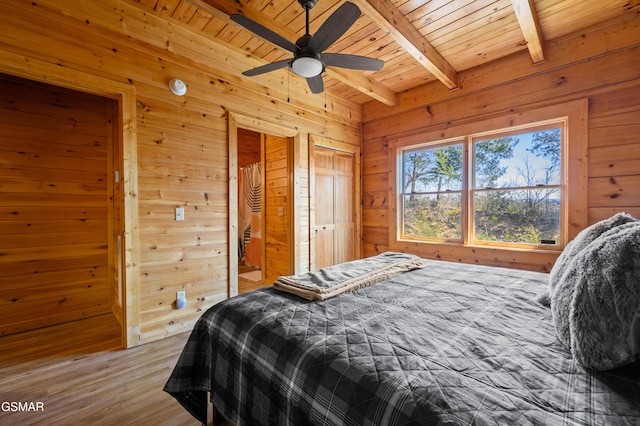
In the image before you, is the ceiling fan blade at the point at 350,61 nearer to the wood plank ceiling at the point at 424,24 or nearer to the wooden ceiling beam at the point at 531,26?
the wood plank ceiling at the point at 424,24

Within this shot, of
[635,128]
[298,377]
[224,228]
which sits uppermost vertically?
[635,128]

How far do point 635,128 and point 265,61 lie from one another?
359 cm

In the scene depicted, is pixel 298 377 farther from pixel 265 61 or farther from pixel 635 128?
Answer: pixel 635 128

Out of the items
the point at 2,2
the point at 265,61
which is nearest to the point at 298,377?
the point at 2,2

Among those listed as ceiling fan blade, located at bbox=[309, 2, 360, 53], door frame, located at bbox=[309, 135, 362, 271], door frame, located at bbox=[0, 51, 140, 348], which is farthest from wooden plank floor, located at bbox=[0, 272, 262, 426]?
ceiling fan blade, located at bbox=[309, 2, 360, 53]

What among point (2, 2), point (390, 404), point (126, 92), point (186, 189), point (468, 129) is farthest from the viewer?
point (468, 129)

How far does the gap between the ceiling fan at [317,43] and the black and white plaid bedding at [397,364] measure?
1.50 meters

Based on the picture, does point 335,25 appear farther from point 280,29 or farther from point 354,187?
point 354,187

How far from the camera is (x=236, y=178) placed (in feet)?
9.93

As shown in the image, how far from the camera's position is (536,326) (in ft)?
3.39

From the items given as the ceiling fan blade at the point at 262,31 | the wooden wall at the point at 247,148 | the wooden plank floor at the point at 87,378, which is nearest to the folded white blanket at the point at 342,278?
the wooden plank floor at the point at 87,378

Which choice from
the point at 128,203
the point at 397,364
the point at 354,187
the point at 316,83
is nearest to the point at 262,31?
the point at 316,83

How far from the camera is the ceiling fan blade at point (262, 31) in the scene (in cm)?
166

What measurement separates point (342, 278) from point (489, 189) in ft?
8.44
